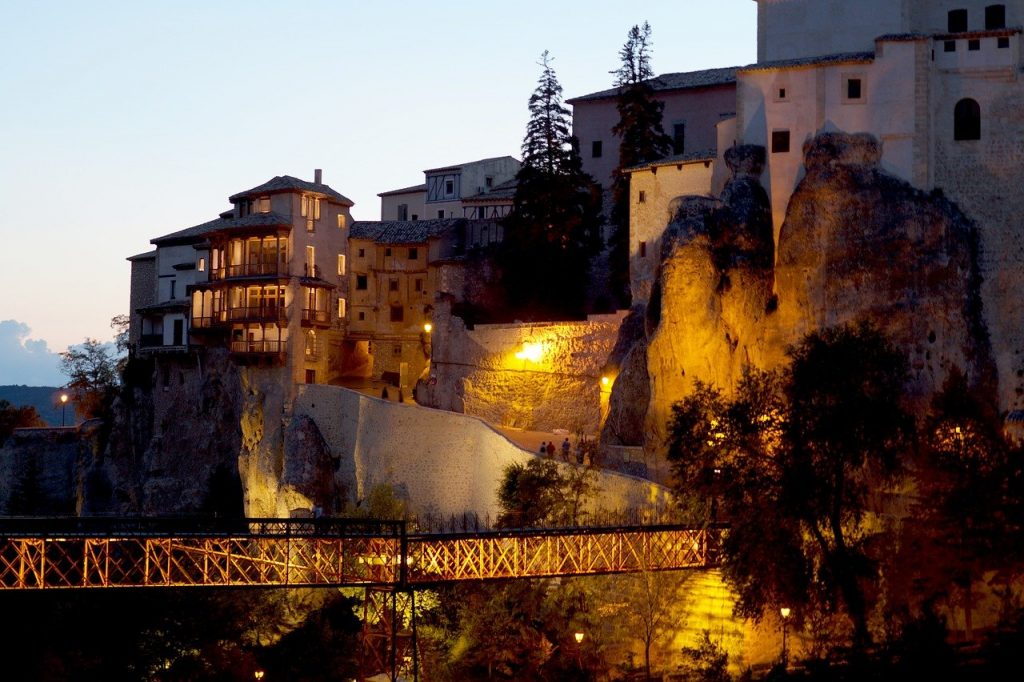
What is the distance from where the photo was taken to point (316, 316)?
7444 cm

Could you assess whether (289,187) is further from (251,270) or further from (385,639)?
(385,639)

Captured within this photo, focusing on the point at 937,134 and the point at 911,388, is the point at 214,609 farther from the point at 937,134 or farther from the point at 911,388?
the point at 937,134

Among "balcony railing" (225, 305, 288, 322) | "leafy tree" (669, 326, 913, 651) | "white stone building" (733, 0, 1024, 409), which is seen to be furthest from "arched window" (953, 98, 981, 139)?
"balcony railing" (225, 305, 288, 322)

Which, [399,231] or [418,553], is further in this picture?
[399,231]

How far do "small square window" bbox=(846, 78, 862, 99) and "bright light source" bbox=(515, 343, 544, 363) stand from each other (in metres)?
17.0

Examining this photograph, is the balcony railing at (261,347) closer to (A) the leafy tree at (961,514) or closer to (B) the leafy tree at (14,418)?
(B) the leafy tree at (14,418)

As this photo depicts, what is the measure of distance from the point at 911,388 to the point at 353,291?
3354 cm

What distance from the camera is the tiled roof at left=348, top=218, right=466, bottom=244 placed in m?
79.2

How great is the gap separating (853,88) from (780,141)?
3094mm

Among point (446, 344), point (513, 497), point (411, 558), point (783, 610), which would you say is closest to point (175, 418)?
point (446, 344)

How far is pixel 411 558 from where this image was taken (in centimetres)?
4488

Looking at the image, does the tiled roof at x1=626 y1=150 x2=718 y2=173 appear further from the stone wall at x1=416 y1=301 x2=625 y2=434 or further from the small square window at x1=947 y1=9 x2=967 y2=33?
the small square window at x1=947 y1=9 x2=967 y2=33

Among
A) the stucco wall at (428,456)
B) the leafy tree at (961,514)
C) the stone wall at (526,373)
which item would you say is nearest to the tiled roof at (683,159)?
the stone wall at (526,373)

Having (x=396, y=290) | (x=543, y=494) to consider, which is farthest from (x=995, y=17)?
(x=396, y=290)
